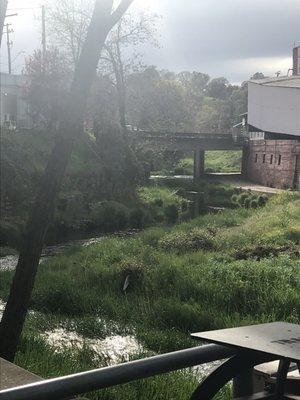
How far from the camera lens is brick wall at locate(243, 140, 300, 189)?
4803 centimetres

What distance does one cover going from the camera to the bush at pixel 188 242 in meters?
18.6

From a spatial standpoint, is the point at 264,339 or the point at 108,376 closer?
the point at 108,376

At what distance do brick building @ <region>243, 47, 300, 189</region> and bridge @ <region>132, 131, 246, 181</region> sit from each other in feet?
6.10

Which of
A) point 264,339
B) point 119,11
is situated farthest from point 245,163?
point 264,339

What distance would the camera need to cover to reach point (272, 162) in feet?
171

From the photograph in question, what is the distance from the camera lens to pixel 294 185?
46.7 m

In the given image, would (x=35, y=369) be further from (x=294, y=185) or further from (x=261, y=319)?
(x=294, y=185)

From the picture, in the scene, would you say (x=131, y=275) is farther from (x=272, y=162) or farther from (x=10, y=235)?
(x=272, y=162)

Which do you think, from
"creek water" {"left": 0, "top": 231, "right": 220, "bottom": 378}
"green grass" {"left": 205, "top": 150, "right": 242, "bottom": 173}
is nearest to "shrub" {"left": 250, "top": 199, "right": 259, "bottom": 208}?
"creek water" {"left": 0, "top": 231, "right": 220, "bottom": 378}

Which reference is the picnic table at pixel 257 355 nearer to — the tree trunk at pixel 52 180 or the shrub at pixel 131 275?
the tree trunk at pixel 52 180

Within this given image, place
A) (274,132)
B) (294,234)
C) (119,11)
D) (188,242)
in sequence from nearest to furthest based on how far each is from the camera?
(119,11) → (294,234) → (188,242) → (274,132)

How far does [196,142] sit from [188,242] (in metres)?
41.6

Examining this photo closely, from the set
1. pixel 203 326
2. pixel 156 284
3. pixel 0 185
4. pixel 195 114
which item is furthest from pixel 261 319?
pixel 195 114

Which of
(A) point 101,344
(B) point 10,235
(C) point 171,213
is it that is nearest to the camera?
(A) point 101,344
